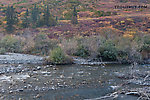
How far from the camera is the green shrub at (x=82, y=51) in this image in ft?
85.4

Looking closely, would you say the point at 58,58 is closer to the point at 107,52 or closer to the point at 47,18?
the point at 107,52

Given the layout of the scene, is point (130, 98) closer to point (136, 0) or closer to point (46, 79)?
point (46, 79)

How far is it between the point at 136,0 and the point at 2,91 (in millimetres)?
64421

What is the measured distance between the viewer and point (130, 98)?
12.7 meters

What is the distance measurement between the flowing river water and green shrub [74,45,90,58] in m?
6.08

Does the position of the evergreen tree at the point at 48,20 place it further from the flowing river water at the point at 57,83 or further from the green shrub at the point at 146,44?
the flowing river water at the point at 57,83

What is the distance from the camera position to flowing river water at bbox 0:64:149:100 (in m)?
12.6

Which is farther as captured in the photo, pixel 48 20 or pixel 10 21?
pixel 48 20

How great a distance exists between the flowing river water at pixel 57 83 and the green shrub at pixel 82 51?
6078 millimetres

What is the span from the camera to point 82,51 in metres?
26.2

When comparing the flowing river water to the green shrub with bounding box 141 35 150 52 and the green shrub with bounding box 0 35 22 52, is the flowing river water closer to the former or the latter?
the green shrub with bounding box 141 35 150 52

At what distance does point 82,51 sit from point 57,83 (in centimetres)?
1184

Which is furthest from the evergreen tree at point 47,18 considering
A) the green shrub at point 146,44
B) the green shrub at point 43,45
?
the green shrub at point 146,44

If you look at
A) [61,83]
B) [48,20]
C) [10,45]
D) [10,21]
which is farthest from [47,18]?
[61,83]
